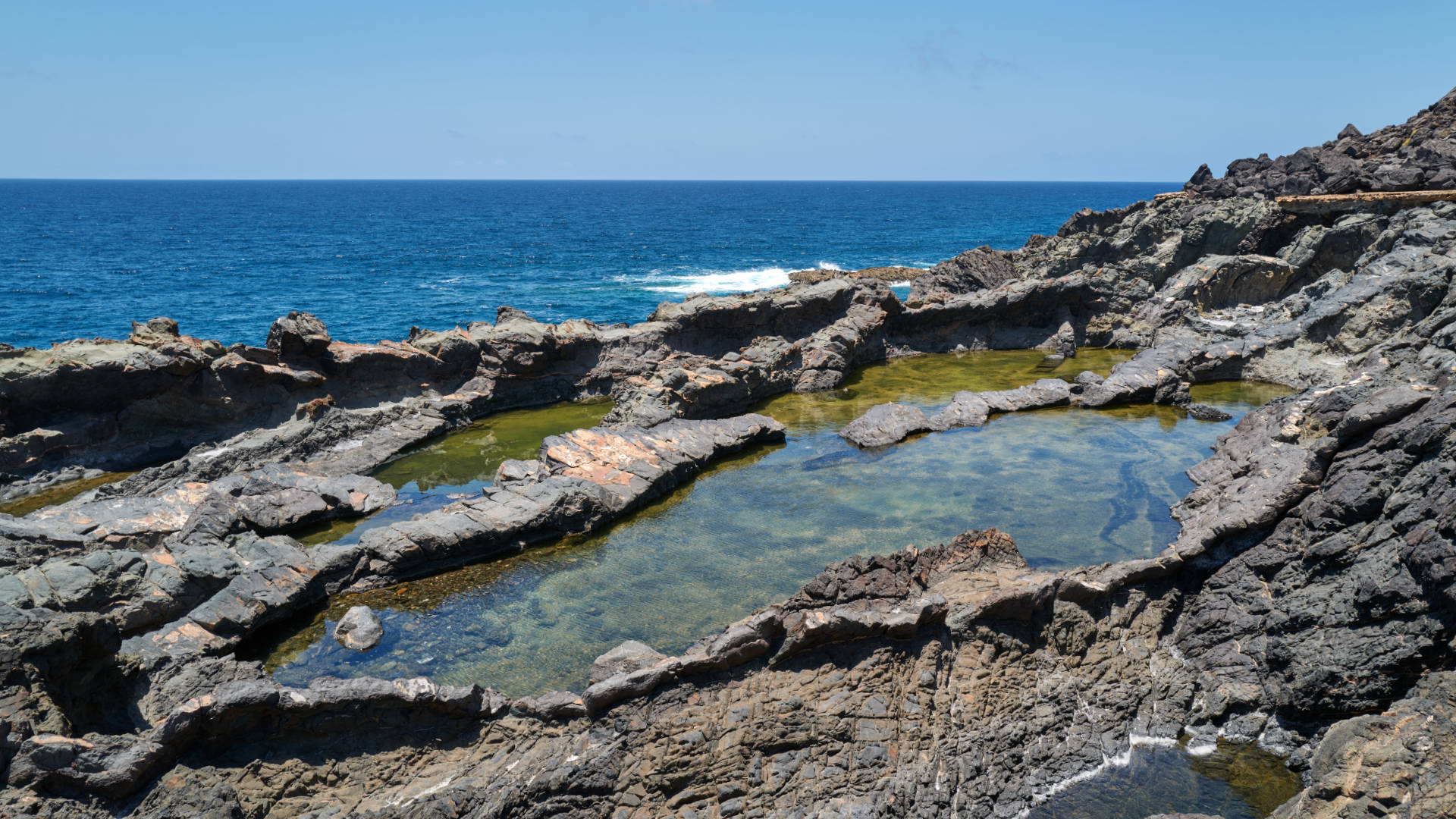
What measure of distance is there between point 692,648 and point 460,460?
1295 cm

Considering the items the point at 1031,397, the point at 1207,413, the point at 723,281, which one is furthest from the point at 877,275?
the point at 1207,413

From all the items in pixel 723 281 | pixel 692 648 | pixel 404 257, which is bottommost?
pixel 692 648

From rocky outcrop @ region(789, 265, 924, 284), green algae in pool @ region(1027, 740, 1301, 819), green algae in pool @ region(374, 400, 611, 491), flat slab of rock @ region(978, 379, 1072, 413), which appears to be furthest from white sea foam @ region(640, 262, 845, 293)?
green algae in pool @ region(1027, 740, 1301, 819)

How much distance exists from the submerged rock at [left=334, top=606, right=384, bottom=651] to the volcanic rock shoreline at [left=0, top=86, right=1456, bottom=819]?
44.3 inches

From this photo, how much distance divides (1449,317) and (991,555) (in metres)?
14.9

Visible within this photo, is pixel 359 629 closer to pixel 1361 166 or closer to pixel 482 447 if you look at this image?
pixel 482 447

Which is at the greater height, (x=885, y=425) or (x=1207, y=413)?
(x=1207, y=413)

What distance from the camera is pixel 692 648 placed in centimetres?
1122

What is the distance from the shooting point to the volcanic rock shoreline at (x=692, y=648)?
9352 millimetres

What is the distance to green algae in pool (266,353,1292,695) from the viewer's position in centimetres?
1354

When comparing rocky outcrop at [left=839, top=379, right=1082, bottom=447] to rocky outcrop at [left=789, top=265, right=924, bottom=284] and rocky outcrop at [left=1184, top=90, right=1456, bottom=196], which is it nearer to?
rocky outcrop at [left=1184, top=90, right=1456, bottom=196]

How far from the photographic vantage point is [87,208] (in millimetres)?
137750

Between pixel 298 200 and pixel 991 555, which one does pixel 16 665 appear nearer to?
pixel 991 555

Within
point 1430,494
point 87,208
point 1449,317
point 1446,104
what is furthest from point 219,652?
point 87,208
